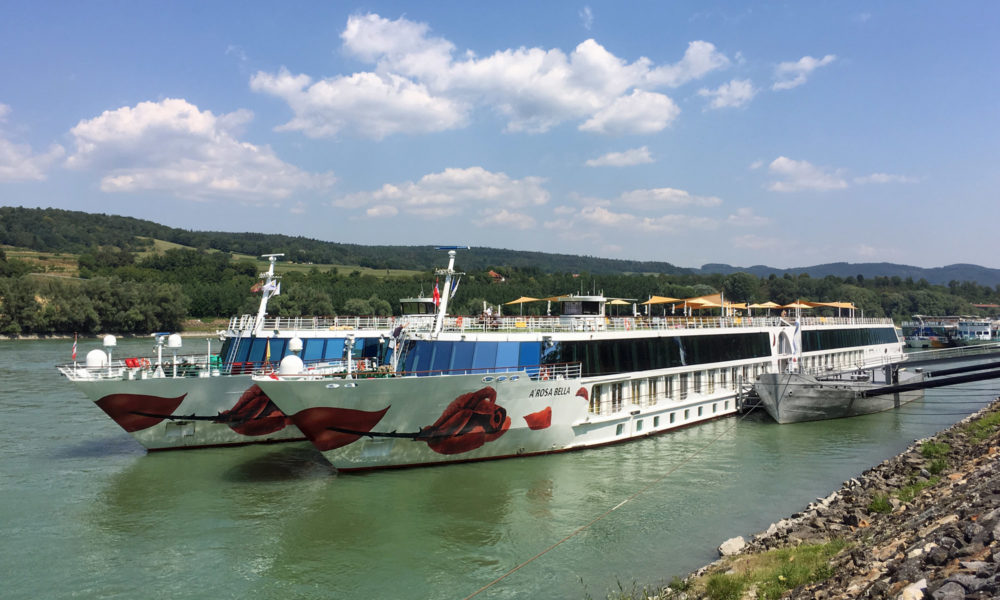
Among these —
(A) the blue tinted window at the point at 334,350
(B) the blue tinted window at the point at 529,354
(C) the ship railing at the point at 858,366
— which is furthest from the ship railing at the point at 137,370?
(C) the ship railing at the point at 858,366

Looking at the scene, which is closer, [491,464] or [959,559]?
[959,559]

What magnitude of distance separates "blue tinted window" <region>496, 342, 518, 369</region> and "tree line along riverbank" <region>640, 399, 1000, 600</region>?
7.75 meters

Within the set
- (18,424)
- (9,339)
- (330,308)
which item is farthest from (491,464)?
(9,339)

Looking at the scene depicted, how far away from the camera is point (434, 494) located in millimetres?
15422

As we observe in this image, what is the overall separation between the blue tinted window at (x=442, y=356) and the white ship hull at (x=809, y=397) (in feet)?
44.9

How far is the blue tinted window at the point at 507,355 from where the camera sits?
1809cm

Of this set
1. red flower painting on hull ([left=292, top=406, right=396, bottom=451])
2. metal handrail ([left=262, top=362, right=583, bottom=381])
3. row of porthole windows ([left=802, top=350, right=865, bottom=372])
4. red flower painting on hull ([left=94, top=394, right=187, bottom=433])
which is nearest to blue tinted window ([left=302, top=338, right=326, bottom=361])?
metal handrail ([left=262, top=362, right=583, bottom=381])

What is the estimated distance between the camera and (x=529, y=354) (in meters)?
18.7

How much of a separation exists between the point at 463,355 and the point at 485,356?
24.0 inches

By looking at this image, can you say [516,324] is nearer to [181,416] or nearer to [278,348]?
[278,348]

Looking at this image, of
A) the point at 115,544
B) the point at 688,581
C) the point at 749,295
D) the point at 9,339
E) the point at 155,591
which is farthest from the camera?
the point at 749,295

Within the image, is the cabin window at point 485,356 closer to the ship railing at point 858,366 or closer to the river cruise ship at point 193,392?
the river cruise ship at point 193,392

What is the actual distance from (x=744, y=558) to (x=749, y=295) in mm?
94890

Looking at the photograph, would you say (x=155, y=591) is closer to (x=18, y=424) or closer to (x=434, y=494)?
(x=434, y=494)
